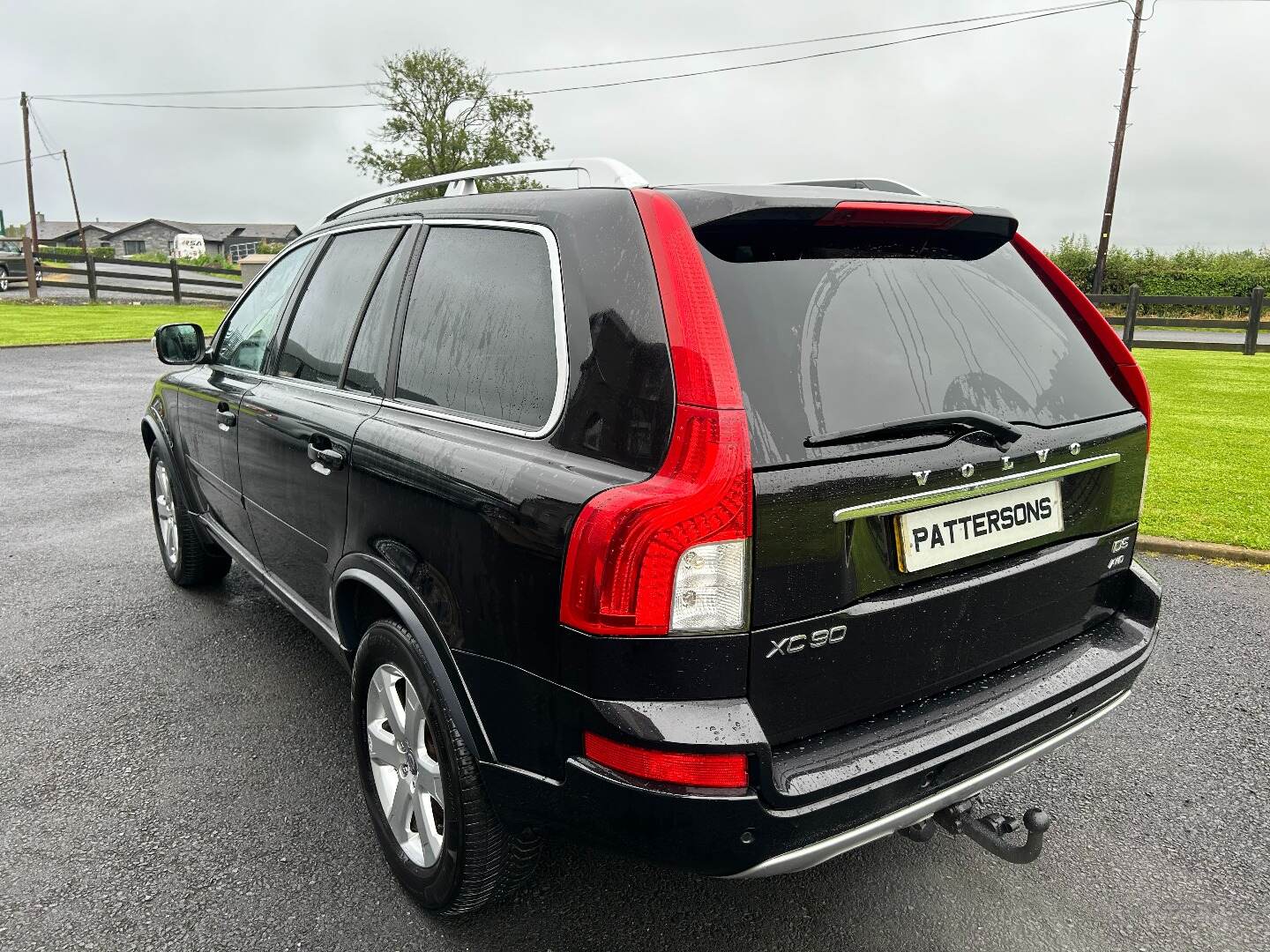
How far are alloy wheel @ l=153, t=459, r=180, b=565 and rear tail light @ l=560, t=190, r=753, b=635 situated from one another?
3623 mm

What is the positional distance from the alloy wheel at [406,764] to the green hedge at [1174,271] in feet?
115

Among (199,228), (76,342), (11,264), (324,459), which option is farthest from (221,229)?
(324,459)

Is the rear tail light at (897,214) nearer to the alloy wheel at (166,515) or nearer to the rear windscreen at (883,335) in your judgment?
the rear windscreen at (883,335)

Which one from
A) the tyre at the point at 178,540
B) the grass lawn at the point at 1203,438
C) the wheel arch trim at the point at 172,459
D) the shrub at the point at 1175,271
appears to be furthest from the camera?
the shrub at the point at 1175,271

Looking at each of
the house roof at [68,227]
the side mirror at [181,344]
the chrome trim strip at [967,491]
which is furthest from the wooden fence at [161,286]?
the house roof at [68,227]

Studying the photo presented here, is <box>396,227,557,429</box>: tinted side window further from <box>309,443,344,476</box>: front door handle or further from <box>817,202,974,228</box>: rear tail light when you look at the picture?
<box>817,202,974,228</box>: rear tail light

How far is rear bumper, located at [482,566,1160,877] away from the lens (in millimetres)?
1708

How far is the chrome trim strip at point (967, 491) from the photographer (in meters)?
1.80

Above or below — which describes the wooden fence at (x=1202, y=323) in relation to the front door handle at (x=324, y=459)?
below

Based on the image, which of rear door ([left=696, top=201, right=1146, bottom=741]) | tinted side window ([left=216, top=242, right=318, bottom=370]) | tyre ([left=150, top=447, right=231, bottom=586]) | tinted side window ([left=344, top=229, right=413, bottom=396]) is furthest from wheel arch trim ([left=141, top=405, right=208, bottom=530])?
rear door ([left=696, top=201, right=1146, bottom=741])

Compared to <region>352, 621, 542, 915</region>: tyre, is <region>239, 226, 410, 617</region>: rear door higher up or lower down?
higher up

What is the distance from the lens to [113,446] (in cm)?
842

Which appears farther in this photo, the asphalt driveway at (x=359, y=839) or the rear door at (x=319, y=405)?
the rear door at (x=319, y=405)

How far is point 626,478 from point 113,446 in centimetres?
828
